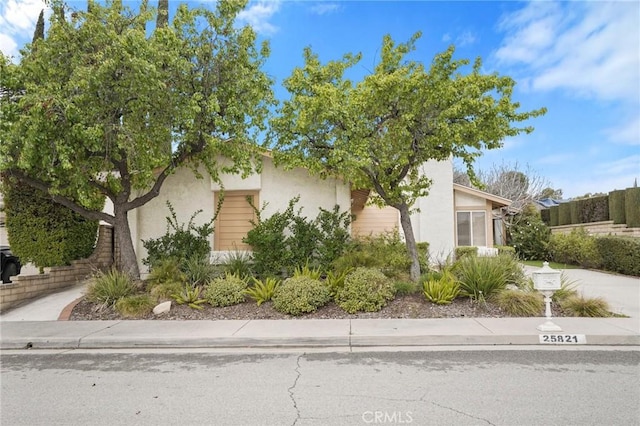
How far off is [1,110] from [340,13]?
863 cm

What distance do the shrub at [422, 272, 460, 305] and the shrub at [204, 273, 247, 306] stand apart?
4304 millimetres

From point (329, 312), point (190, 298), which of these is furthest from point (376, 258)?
point (190, 298)

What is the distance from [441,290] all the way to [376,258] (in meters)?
2.36

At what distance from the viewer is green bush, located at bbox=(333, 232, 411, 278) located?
10.6 m

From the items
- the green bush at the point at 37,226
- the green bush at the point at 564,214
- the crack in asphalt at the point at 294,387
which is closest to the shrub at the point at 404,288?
the crack in asphalt at the point at 294,387

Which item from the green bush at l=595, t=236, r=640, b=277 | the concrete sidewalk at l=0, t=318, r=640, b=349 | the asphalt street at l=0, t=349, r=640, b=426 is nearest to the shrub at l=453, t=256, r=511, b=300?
the concrete sidewalk at l=0, t=318, r=640, b=349

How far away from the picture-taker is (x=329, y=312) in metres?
8.89

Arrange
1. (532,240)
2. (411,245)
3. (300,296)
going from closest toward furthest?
1. (300,296)
2. (411,245)
3. (532,240)

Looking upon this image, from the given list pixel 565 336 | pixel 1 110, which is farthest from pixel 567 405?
pixel 1 110

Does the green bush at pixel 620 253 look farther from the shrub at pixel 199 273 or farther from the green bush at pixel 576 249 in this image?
the shrub at pixel 199 273

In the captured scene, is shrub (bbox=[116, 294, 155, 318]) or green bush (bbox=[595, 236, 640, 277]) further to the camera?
green bush (bbox=[595, 236, 640, 277])

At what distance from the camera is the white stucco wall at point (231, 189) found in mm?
12555

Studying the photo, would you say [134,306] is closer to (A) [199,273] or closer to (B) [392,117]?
(A) [199,273]

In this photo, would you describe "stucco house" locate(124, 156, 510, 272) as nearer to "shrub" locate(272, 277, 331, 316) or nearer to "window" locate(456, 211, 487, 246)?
"shrub" locate(272, 277, 331, 316)
